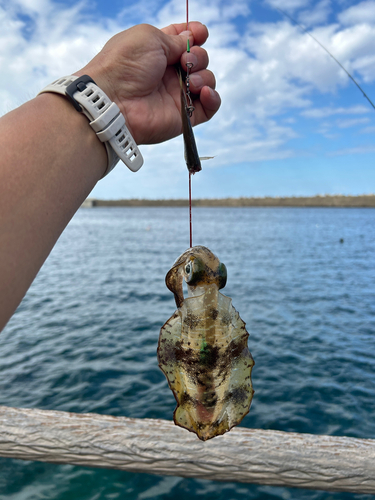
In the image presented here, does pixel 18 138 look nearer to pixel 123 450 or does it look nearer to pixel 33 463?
pixel 123 450

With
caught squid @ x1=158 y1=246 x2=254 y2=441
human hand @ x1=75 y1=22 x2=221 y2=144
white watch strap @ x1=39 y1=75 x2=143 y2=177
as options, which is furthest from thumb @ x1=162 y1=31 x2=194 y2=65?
caught squid @ x1=158 y1=246 x2=254 y2=441

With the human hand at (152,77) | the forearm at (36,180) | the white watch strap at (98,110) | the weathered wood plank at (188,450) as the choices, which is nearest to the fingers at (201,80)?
the human hand at (152,77)

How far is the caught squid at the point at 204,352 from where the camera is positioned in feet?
5.81

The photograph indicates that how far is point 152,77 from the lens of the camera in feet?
8.18

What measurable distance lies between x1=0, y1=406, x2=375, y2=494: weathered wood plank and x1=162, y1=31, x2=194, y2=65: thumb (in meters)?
4.24

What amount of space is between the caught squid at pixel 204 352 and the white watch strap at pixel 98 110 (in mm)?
689

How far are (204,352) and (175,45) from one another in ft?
6.74

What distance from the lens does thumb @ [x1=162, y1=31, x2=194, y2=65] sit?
98.8 inches

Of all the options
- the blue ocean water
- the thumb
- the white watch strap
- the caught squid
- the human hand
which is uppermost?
the thumb

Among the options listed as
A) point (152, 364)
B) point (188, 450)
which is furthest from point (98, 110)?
point (152, 364)

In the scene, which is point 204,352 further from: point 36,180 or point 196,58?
point 196,58

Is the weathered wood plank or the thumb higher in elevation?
the thumb

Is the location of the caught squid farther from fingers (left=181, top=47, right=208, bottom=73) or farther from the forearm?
fingers (left=181, top=47, right=208, bottom=73)

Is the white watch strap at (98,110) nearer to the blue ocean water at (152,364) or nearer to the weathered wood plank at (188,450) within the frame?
the weathered wood plank at (188,450)
